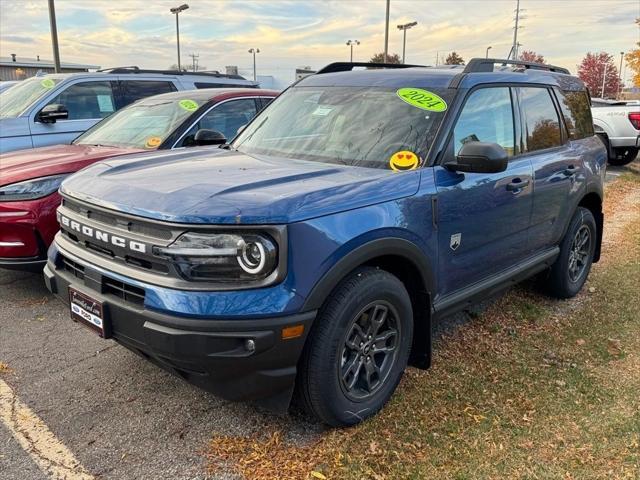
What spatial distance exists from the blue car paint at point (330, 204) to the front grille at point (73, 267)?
129mm

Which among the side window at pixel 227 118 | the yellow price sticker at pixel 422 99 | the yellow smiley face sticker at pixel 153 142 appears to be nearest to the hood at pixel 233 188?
the yellow price sticker at pixel 422 99

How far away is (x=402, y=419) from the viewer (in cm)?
298

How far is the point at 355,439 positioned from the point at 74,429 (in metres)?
1.44

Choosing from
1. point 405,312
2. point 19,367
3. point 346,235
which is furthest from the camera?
point 19,367

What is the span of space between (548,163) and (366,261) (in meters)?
2.11

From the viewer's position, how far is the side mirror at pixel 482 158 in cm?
299

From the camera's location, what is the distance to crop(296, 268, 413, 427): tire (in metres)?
2.58

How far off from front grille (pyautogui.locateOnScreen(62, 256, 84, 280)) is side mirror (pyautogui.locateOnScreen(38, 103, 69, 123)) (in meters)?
4.33

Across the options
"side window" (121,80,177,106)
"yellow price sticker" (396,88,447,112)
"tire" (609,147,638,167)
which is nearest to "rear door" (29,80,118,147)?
"side window" (121,80,177,106)

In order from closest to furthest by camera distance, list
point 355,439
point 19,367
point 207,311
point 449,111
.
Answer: point 207,311 → point 355,439 → point 449,111 → point 19,367

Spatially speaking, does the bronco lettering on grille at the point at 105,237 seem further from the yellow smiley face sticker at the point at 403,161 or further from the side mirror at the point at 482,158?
the side mirror at the point at 482,158

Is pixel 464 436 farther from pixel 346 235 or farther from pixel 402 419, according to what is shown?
pixel 346 235

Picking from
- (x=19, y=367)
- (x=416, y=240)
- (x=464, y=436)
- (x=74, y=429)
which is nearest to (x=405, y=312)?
(x=416, y=240)

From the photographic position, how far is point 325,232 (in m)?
2.47
